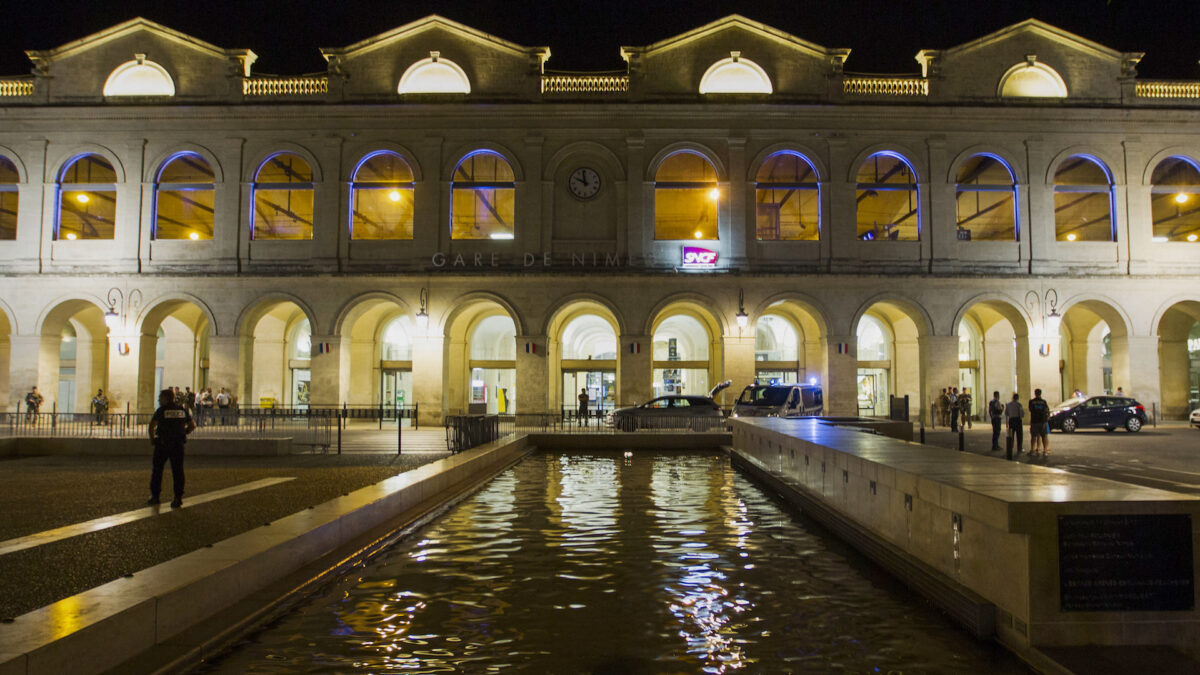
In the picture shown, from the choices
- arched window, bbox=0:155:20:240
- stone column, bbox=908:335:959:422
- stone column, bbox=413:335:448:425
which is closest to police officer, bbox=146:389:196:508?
stone column, bbox=413:335:448:425

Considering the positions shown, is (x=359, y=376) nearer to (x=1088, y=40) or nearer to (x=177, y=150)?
(x=177, y=150)

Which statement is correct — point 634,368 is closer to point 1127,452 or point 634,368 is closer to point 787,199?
point 787,199

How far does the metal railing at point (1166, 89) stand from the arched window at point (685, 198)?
17.7 metres

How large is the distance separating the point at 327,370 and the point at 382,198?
7.88 m

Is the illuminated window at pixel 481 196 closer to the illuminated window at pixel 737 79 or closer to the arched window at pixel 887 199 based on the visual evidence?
the illuminated window at pixel 737 79

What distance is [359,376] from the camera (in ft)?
117

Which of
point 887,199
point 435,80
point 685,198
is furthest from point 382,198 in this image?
point 887,199

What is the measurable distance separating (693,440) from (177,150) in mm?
23855

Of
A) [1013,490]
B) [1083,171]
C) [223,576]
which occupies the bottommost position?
[223,576]

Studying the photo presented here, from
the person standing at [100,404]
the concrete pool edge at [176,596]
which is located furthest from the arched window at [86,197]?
the concrete pool edge at [176,596]

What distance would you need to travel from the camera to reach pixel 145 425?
2936 cm

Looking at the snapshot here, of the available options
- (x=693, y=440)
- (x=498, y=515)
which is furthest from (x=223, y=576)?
(x=693, y=440)

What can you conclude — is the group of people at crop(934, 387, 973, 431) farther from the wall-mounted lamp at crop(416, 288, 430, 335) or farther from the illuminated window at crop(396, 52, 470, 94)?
the illuminated window at crop(396, 52, 470, 94)

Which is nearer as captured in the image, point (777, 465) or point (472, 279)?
point (777, 465)
